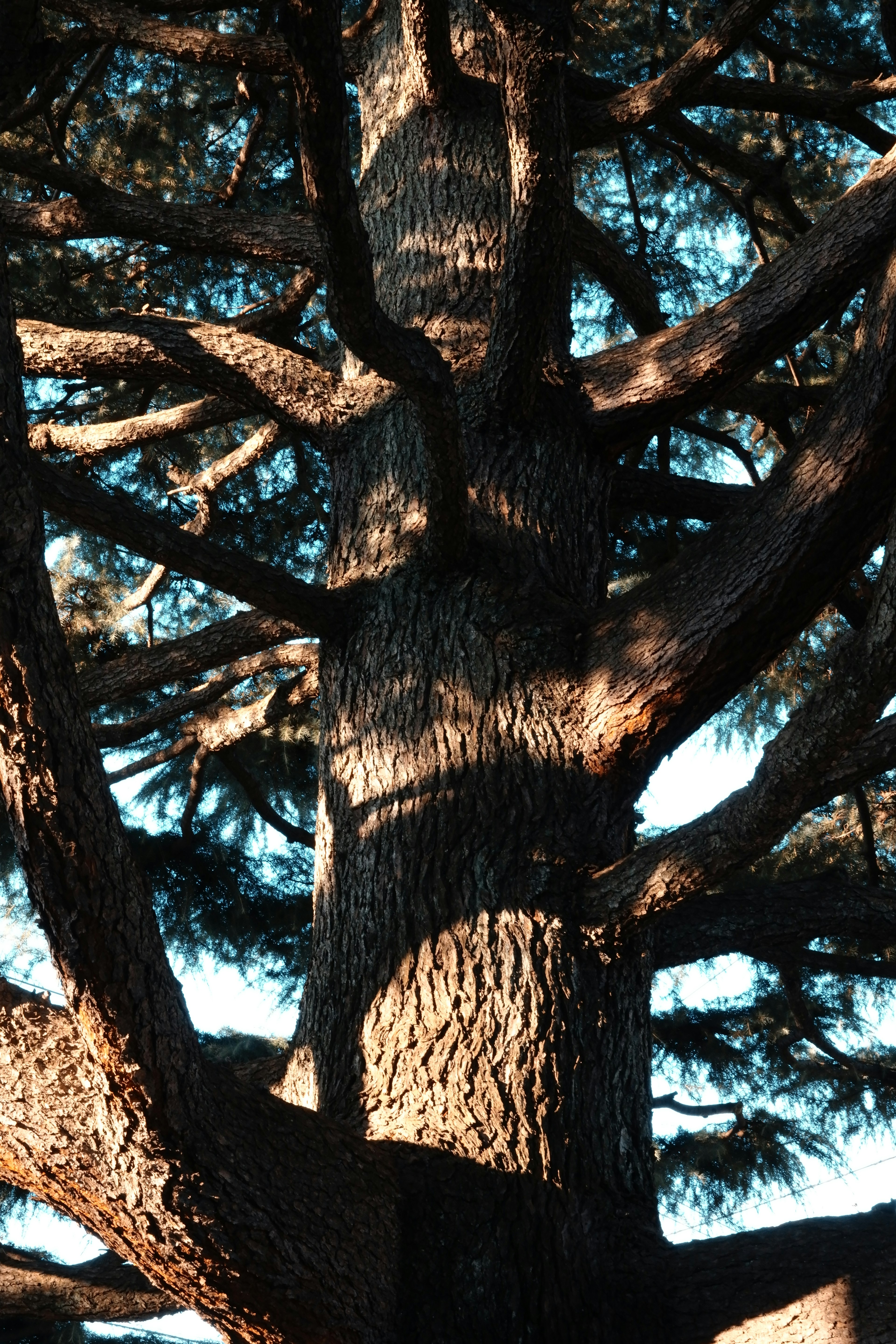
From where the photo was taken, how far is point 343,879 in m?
2.60

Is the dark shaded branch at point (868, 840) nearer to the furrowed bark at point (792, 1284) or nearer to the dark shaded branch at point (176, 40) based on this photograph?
the furrowed bark at point (792, 1284)

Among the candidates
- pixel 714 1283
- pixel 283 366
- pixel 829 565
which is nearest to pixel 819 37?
pixel 283 366

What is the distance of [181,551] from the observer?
104 inches

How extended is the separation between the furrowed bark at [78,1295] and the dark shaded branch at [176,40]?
3.49 metres

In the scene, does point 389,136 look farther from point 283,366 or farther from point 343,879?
point 343,879

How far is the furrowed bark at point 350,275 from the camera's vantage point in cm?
186

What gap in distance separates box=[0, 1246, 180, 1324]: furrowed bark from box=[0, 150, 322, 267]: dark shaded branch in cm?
262

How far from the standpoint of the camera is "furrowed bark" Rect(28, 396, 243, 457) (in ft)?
12.1

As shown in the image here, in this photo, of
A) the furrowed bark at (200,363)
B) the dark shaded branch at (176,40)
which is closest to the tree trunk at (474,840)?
the furrowed bark at (200,363)

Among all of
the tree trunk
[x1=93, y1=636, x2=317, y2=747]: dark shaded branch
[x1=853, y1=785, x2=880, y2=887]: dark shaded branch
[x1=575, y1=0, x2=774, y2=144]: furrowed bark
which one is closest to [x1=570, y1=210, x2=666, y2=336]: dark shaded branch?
[x1=575, y1=0, x2=774, y2=144]: furrowed bark

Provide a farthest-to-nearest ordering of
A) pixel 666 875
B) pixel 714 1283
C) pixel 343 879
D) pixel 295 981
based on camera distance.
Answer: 1. pixel 295 981
2. pixel 343 879
3. pixel 666 875
4. pixel 714 1283

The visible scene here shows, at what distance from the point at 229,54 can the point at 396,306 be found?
117 centimetres

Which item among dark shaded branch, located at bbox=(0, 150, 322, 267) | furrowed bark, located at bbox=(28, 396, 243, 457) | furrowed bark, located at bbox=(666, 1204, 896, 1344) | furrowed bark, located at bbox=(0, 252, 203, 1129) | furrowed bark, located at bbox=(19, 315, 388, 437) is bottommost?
furrowed bark, located at bbox=(666, 1204, 896, 1344)

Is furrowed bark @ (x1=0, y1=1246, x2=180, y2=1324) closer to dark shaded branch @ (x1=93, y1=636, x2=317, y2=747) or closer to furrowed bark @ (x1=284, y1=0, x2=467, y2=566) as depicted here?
dark shaded branch @ (x1=93, y1=636, x2=317, y2=747)
